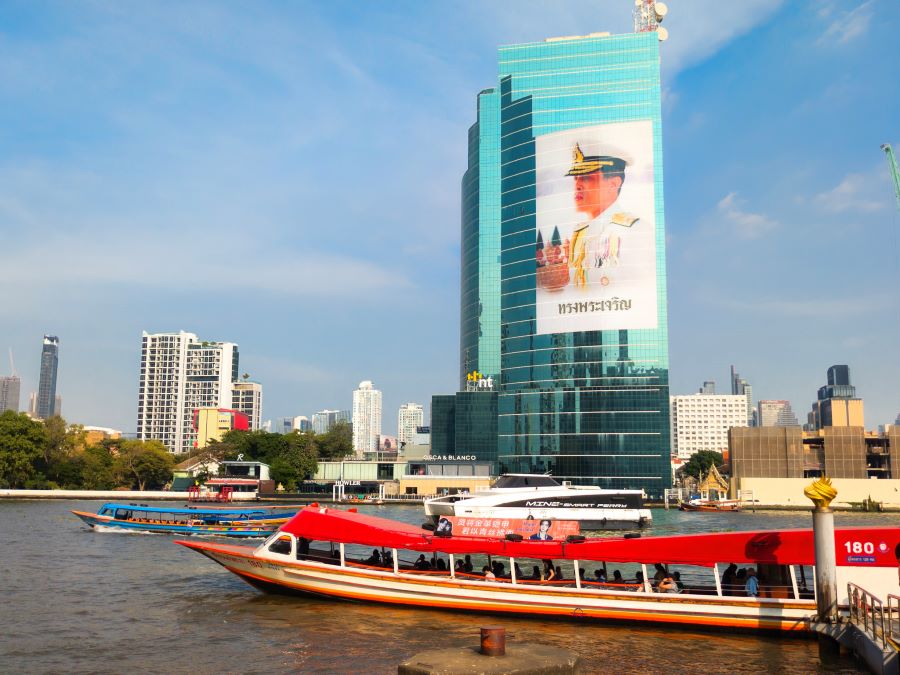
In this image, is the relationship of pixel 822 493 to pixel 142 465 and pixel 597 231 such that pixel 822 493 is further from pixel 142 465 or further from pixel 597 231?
pixel 142 465

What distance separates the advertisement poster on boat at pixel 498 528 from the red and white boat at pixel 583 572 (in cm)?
61

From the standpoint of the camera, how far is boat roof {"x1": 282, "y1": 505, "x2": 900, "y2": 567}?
2433cm

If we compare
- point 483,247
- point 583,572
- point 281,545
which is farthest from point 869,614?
point 483,247

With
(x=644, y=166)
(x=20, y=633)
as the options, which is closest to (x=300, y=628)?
(x=20, y=633)

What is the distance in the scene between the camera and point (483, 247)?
584 ft

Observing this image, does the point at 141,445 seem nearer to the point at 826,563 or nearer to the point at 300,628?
the point at 300,628

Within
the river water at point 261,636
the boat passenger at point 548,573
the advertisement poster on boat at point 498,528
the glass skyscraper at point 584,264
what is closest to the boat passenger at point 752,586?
the river water at point 261,636

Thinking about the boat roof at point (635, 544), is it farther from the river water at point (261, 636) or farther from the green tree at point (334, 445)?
the green tree at point (334, 445)

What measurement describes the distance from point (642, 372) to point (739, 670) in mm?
113505

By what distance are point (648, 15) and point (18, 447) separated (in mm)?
146944

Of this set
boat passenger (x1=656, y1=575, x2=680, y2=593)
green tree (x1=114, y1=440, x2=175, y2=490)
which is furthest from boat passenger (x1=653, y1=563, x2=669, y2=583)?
green tree (x1=114, y1=440, x2=175, y2=490)

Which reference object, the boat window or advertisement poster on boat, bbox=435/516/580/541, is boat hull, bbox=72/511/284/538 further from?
advertisement poster on boat, bbox=435/516/580/541

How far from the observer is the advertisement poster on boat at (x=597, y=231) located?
435ft

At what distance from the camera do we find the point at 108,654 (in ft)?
78.6
